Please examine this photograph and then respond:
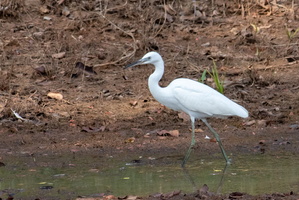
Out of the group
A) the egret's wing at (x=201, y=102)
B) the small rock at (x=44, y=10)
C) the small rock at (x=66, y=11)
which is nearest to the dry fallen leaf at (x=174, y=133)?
the egret's wing at (x=201, y=102)

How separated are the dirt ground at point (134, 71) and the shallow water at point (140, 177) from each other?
0.42 meters

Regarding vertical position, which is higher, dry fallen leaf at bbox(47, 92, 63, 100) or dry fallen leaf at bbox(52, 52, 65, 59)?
dry fallen leaf at bbox(52, 52, 65, 59)

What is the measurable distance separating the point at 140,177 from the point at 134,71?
400 centimetres

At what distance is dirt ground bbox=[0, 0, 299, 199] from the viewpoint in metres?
Result: 8.47

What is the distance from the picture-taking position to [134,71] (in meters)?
10.8

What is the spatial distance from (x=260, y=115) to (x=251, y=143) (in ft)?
3.42

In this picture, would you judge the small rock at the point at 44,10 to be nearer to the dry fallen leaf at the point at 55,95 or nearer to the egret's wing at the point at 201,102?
the dry fallen leaf at the point at 55,95

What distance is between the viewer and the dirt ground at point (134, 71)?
27.8ft

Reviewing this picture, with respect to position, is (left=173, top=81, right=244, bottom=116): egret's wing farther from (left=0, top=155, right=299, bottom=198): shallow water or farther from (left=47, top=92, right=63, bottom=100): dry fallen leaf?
(left=47, top=92, right=63, bottom=100): dry fallen leaf

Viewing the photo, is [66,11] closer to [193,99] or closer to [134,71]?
[134,71]

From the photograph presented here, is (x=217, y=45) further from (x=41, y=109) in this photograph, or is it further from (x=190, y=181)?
(x=190, y=181)

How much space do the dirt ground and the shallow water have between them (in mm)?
422

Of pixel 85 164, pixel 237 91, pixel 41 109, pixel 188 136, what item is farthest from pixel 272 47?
pixel 85 164

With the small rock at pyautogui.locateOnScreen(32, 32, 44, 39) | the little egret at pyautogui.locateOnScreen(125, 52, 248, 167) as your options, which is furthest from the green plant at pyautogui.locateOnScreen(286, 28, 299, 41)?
the small rock at pyautogui.locateOnScreen(32, 32, 44, 39)
